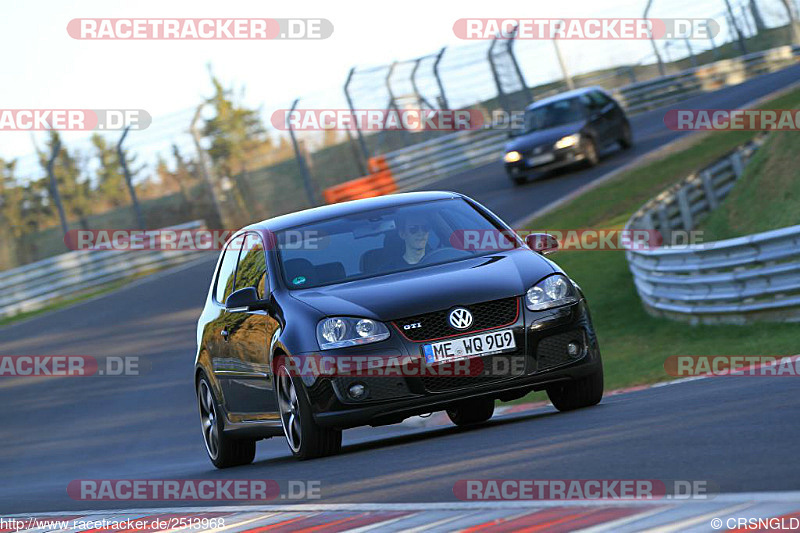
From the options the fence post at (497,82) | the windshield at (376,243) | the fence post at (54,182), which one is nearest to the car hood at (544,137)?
the fence post at (497,82)

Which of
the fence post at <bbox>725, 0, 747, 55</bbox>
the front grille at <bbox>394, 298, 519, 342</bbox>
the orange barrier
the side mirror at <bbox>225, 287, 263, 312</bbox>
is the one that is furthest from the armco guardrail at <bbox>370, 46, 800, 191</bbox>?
the front grille at <bbox>394, 298, 519, 342</bbox>

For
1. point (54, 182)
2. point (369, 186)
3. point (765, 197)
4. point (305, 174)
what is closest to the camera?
point (765, 197)

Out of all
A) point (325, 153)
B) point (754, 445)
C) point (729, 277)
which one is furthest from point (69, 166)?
point (754, 445)

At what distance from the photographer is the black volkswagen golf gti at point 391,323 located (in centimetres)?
823

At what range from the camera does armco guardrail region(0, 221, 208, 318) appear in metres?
28.0

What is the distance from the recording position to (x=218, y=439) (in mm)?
10188

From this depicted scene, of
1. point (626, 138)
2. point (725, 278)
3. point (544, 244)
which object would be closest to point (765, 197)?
point (725, 278)

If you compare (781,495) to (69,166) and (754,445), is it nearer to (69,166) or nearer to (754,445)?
(754,445)

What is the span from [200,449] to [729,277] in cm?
561

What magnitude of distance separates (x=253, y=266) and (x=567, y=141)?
67.9ft

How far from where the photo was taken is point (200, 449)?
46.8 feet
